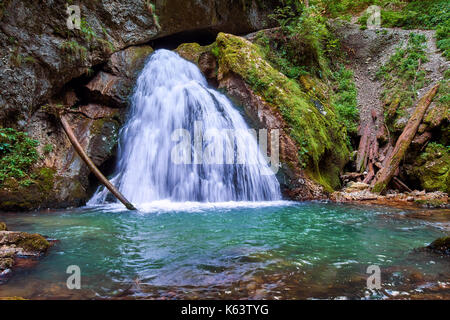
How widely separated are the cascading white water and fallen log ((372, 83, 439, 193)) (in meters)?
3.39

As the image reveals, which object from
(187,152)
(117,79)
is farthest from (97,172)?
(117,79)

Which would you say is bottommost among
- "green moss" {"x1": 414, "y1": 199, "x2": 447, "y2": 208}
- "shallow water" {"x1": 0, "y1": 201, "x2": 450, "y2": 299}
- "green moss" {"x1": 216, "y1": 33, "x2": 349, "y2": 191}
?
"shallow water" {"x1": 0, "y1": 201, "x2": 450, "y2": 299}

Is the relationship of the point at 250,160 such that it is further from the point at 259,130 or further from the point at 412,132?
the point at 412,132

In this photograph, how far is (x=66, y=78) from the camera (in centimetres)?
848

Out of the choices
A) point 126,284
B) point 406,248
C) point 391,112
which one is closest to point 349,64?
point 391,112

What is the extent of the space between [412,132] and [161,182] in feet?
27.0

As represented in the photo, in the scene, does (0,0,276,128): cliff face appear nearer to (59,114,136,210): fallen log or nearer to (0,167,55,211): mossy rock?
(59,114,136,210): fallen log

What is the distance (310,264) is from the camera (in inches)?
119

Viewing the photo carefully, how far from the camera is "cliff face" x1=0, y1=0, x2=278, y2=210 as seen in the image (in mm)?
7039

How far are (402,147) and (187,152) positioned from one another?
693 centimetres

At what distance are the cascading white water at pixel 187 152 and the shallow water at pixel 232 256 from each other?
1.96 meters

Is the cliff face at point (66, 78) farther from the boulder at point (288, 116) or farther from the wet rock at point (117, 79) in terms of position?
the boulder at point (288, 116)

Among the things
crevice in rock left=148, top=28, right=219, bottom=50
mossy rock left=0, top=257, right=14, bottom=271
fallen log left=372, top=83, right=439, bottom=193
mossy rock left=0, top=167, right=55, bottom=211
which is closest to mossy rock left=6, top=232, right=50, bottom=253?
mossy rock left=0, top=257, right=14, bottom=271
